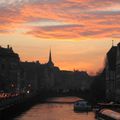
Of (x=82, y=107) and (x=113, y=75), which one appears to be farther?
(x=113, y=75)

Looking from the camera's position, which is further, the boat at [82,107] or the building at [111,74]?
the building at [111,74]

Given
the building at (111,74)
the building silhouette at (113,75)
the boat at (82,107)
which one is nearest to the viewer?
the building silhouette at (113,75)

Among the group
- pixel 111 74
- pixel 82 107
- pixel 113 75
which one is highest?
pixel 111 74

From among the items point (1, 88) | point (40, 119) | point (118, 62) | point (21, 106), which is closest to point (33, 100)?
point (1, 88)

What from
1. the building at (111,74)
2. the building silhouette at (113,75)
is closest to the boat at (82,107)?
the building silhouette at (113,75)

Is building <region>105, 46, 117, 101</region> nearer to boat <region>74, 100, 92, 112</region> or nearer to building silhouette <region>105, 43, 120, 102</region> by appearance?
building silhouette <region>105, 43, 120, 102</region>

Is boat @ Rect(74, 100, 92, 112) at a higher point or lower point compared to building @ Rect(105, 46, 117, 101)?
lower

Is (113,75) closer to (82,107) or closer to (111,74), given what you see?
(111,74)

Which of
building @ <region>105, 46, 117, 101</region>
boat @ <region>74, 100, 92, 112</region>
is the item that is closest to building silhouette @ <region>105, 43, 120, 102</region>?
building @ <region>105, 46, 117, 101</region>

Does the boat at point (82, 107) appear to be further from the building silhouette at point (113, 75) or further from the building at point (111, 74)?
the building at point (111, 74)

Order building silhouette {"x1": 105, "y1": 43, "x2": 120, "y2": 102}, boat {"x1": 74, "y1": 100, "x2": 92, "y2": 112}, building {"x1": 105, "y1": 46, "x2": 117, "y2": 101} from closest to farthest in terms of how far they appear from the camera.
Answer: building silhouette {"x1": 105, "y1": 43, "x2": 120, "y2": 102} < boat {"x1": 74, "y1": 100, "x2": 92, "y2": 112} < building {"x1": 105, "y1": 46, "x2": 117, "y2": 101}

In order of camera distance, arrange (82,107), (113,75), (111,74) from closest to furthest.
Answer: (82,107)
(113,75)
(111,74)

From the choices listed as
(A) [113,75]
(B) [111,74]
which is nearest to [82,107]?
(A) [113,75]

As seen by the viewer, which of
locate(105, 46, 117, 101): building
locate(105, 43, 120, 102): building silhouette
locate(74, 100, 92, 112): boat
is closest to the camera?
locate(105, 43, 120, 102): building silhouette
